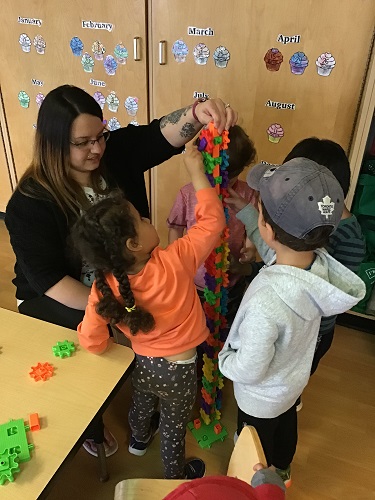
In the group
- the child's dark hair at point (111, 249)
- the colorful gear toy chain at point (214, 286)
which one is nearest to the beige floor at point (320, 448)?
the colorful gear toy chain at point (214, 286)

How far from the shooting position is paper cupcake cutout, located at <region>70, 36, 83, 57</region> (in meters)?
2.13

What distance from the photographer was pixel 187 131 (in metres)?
1.43

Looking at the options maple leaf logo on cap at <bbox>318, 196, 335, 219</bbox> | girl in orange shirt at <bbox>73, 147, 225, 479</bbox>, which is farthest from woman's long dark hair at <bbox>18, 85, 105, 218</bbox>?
maple leaf logo on cap at <bbox>318, 196, 335, 219</bbox>

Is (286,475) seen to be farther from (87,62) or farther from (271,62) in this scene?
(87,62)

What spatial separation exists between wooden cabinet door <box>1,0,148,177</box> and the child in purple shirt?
840 mm

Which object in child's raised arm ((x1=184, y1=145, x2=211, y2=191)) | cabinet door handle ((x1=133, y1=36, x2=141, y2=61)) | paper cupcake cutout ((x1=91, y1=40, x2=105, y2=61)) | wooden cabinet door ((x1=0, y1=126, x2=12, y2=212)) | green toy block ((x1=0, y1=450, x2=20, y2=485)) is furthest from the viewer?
wooden cabinet door ((x1=0, y1=126, x2=12, y2=212))

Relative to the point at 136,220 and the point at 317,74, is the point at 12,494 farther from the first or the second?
the point at 317,74

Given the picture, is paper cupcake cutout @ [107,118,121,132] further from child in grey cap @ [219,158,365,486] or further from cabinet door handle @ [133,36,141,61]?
child in grey cap @ [219,158,365,486]

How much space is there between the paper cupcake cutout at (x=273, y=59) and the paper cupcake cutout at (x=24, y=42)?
1.29 metres

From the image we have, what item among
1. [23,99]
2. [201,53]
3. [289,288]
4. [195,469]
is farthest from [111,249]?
[23,99]

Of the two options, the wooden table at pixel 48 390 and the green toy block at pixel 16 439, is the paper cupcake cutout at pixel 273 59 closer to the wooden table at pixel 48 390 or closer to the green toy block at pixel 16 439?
the wooden table at pixel 48 390

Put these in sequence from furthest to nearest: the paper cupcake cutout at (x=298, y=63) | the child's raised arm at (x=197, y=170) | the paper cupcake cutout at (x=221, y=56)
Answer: the paper cupcake cutout at (x=221, y=56)
the paper cupcake cutout at (x=298, y=63)
the child's raised arm at (x=197, y=170)

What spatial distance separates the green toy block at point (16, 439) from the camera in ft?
2.71

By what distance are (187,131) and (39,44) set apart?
1.31 metres
